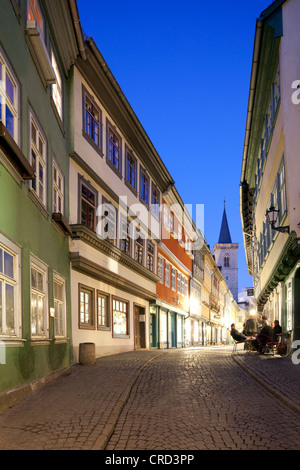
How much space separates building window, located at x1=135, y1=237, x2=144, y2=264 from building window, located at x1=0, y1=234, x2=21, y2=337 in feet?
51.3

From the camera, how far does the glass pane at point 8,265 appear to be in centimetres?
897

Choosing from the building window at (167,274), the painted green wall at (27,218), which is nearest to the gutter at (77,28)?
the painted green wall at (27,218)

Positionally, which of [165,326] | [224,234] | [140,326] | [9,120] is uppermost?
[224,234]

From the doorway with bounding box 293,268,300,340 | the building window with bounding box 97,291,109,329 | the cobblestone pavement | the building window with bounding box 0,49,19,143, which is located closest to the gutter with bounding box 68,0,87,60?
the building window with bounding box 0,49,19,143

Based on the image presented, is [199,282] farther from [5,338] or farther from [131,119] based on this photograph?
[5,338]

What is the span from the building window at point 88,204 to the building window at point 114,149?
2.52m

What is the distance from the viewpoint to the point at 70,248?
628 inches

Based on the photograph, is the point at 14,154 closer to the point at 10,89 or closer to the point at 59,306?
the point at 10,89

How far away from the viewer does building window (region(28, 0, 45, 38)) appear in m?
11.3

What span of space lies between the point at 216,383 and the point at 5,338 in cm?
503

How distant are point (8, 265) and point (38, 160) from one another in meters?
3.62

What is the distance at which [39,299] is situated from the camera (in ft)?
38.5

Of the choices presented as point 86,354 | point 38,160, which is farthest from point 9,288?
point 86,354
